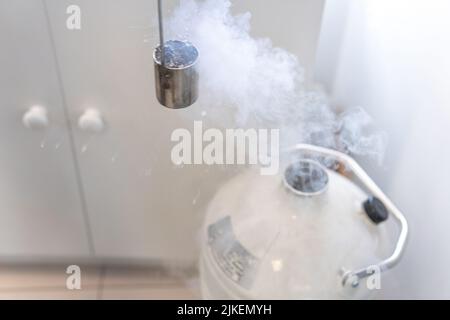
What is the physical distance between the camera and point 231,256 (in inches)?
30.6

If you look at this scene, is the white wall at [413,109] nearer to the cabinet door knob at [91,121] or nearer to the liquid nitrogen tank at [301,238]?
the liquid nitrogen tank at [301,238]

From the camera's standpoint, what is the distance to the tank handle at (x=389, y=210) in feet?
2.49

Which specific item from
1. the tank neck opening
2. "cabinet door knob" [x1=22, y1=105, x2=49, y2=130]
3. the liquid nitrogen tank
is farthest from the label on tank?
"cabinet door knob" [x1=22, y1=105, x2=49, y2=130]

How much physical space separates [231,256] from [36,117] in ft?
1.43

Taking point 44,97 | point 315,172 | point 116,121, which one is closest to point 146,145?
point 116,121

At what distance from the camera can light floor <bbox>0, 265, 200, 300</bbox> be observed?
0.98m

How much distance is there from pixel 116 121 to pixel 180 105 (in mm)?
253

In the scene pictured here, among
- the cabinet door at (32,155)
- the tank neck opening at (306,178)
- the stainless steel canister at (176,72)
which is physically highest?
the cabinet door at (32,155)

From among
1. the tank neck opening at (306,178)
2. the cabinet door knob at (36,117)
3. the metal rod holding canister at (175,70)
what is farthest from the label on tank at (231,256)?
the cabinet door knob at (36,117)

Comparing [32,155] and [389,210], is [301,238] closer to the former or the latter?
[389,210]

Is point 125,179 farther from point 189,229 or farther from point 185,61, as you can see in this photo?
point 185,61

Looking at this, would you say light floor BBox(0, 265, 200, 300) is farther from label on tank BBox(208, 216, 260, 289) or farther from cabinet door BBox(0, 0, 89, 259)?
label on tank BBox(208, 216, 260, 289)

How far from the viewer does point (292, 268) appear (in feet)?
2.48

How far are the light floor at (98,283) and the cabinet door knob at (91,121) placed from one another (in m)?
0.35
